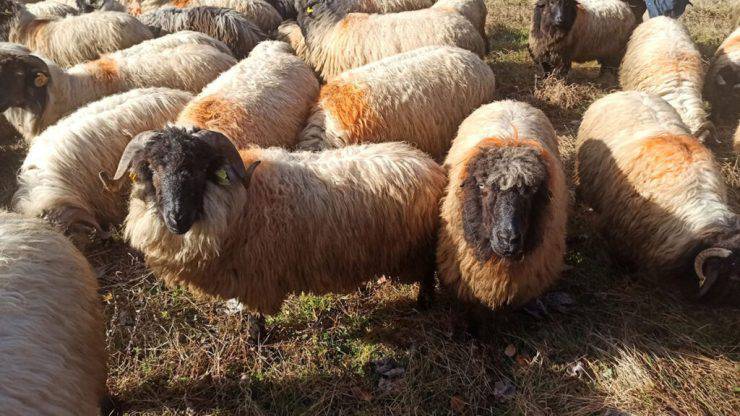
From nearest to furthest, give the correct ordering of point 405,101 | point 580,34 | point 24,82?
point 405,101 → point 24,82 → point 580,34

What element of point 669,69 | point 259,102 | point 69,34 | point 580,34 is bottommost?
point 669,69

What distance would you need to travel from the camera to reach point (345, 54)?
6.81m

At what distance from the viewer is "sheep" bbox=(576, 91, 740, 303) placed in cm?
400

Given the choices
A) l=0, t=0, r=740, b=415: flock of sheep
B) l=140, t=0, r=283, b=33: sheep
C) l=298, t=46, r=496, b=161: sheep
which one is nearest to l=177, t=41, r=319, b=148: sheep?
l=0, t=0, r=740, b=415: flock of sheep

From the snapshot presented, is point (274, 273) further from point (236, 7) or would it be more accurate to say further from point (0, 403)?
point (236, 7)

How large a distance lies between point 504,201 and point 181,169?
2295 millimetres

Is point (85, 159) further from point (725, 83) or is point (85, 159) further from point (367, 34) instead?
point (725, 83)

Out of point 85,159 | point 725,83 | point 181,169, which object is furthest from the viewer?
point 725,83

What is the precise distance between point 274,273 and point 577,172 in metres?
3.99

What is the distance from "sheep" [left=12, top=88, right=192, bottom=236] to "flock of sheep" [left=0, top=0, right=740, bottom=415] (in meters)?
0.02

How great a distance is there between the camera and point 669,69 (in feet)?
21.5

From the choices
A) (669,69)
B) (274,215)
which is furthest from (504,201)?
(669,69)

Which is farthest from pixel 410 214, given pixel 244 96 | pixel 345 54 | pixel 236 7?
pixel 236 7

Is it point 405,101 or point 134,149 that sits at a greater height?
point 134,149
